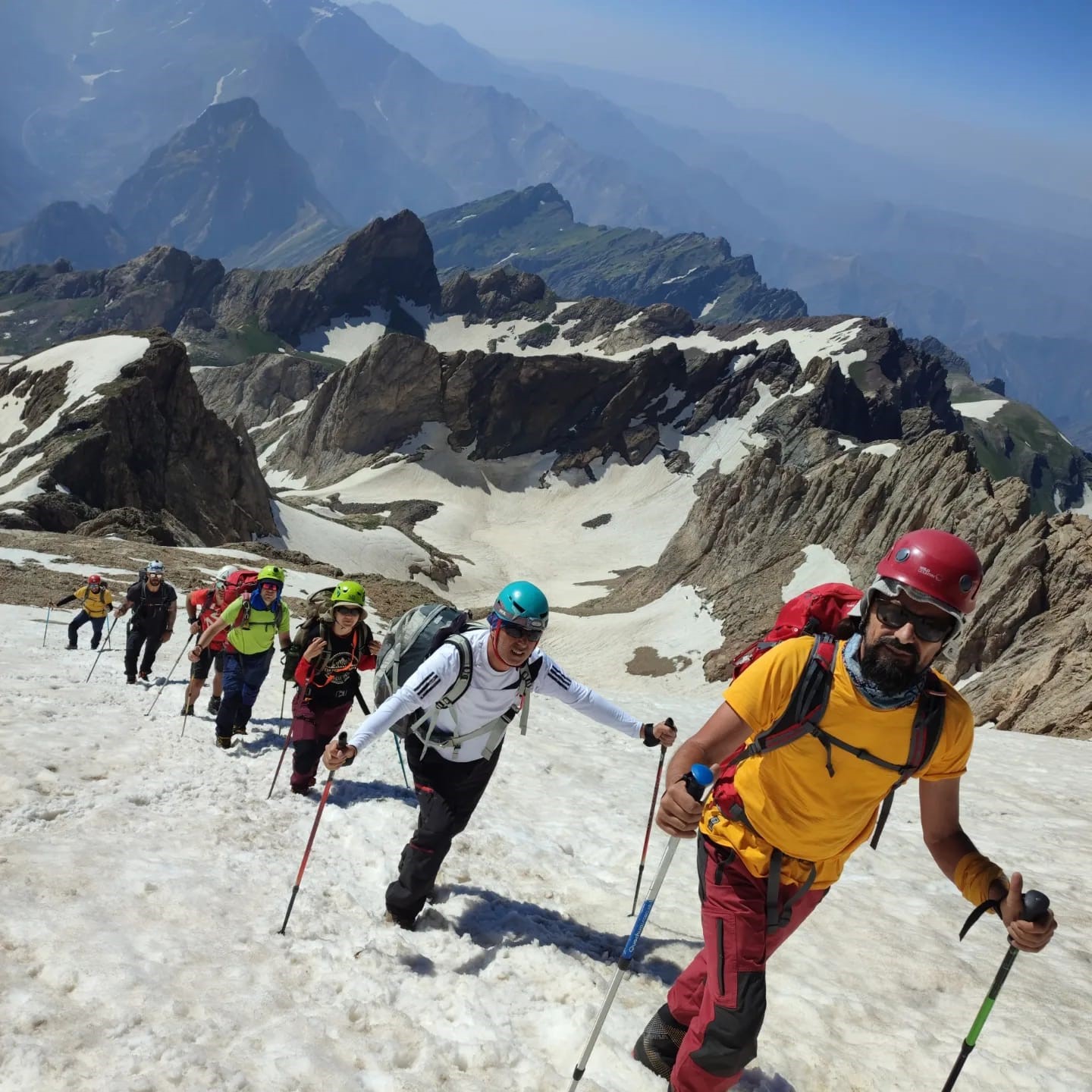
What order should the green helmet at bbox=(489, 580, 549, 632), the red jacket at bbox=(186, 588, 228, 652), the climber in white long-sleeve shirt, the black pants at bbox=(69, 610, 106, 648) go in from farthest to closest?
the black pants at bbox=(69, 610, 106, 648)
the red jacket at bbox=(186, 588, 228, 652)
the climber in white long-sleeve shirt
the green helmet at bbox=(489, 580, 549, 632)

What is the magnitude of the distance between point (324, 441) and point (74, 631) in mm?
116746

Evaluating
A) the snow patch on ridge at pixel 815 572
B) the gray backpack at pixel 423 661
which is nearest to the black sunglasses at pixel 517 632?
the gray backpack at pixel 423 661

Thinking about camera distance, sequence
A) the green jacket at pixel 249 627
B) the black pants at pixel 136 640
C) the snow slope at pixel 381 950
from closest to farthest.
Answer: the snow slope at pixel 381 950, the green jacket at pixel 249 627, the black pants at pixel 136 640

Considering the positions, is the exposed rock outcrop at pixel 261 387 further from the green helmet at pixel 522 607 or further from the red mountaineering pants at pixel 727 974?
the red mountaineering pants at pixel 727 974

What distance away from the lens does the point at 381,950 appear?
6344 mm

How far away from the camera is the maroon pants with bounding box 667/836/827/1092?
4.55 meters

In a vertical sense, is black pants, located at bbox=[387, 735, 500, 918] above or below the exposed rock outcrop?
above

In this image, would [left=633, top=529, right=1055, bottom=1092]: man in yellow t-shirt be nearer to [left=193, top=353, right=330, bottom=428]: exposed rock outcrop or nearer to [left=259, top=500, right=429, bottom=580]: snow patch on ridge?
[left=259, top=500, right=429, bottom=580]: snow patch on ridge

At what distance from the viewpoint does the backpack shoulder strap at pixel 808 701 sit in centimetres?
444

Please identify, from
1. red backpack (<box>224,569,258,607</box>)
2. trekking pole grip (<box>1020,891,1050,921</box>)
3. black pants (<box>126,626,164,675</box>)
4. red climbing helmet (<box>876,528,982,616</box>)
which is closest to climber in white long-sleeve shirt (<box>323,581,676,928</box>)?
red climbing helmet (<box>876,528,982,616</box>)

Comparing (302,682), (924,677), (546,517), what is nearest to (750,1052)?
(924,677)

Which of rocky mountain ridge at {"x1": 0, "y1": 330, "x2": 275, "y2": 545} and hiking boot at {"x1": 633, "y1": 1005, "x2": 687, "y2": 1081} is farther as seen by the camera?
rocky mountain ridge at {"x1": 0, "y1": 330, "x2": 275, "y2": 545}

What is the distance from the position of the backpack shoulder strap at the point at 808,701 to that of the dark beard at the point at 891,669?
24 cm

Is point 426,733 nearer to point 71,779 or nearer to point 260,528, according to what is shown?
point 71,779
